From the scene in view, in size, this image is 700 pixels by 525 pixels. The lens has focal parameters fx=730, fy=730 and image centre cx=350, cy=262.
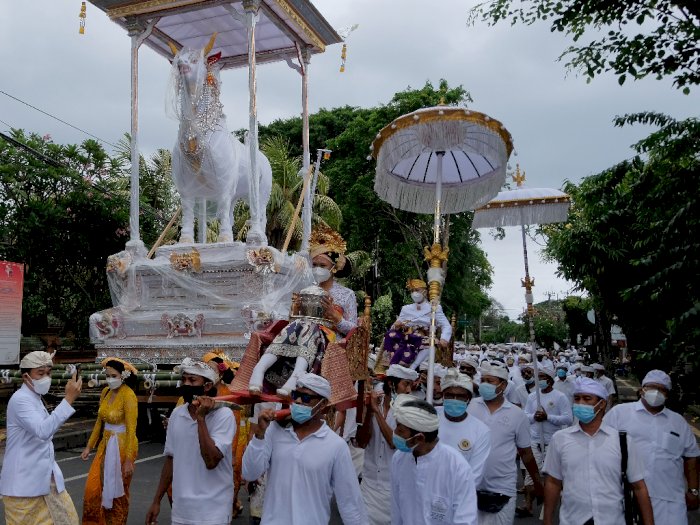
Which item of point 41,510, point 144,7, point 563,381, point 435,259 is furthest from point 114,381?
point 144,7

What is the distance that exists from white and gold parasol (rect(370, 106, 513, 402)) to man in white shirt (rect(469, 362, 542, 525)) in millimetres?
594

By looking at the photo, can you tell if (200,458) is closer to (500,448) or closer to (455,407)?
(455,407)

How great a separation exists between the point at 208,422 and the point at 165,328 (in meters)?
8.14

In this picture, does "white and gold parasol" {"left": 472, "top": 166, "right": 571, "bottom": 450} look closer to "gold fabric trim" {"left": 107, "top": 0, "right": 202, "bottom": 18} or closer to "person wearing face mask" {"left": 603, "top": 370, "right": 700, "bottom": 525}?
"person wearing face mask" {"left": 603, "top": 370, "right": 700, "bottom": 525}

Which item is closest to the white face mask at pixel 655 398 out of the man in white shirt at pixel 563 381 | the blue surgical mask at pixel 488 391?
the blue surgical mask at pixel 488 391

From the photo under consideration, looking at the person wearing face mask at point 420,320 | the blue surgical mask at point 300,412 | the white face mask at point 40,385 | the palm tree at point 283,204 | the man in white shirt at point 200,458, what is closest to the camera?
the blue surgical mask at point 300,412

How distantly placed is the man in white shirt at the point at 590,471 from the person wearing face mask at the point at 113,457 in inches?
139

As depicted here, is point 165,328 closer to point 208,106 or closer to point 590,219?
point 208,106

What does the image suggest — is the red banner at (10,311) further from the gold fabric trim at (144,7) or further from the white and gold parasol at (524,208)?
the white and gold parasol at (524,208)

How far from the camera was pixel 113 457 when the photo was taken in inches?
242

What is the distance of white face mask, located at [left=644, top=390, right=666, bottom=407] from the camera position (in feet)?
19.0

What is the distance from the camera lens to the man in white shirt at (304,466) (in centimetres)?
378

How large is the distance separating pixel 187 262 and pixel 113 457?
667 cm

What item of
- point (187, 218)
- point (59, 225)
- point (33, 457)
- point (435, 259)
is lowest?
point (33, 457)
